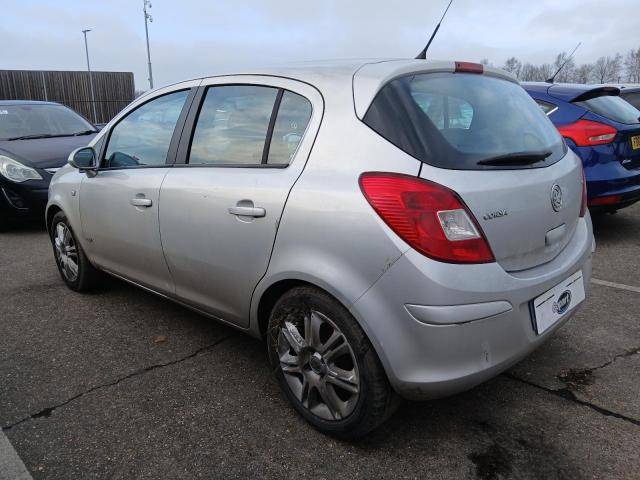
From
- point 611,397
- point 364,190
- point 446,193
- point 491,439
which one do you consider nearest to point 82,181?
point 364,190

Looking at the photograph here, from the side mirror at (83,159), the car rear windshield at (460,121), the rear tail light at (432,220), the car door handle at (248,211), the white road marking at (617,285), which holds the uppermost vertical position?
the car rear windshield at (460,121)

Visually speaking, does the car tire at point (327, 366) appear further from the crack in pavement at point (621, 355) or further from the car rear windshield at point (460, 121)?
the crack in pavement at point (621, 355)

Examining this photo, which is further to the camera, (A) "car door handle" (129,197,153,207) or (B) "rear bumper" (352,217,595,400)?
(A) "car door handle" (129,197,153,207)

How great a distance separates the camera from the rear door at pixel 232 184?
2.38m

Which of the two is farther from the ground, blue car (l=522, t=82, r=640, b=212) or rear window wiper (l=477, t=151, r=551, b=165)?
rear window wiper (l=477, t=151, r=551, b=165)

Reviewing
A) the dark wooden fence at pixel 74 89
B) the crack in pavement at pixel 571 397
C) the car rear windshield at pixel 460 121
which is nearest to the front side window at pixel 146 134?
the car rear windshield at pixel 460 121

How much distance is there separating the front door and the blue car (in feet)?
11.8

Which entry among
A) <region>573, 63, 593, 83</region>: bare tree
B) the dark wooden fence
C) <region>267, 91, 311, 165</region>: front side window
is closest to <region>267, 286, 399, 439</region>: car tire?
<region>267, 91, 311, 165</region>: front side window

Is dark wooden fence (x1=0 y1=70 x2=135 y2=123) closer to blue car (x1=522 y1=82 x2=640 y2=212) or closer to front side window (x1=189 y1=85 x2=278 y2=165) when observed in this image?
blue car (x1=522 y1=82 x2=640 y2=212)

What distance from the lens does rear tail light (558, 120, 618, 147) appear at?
4820 millimetres

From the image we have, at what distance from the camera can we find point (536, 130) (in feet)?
8.36

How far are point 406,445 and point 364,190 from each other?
1.09 m

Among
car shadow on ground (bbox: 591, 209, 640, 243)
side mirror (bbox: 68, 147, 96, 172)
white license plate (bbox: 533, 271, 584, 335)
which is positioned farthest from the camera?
car shadow on ground (bbox: 591, 209, 640, 243)

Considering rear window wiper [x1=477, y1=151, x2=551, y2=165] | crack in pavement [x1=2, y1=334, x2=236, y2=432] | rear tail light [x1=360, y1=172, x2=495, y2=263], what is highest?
rear window wiper [x1=477, y1=151, x2=551, y2=165]
